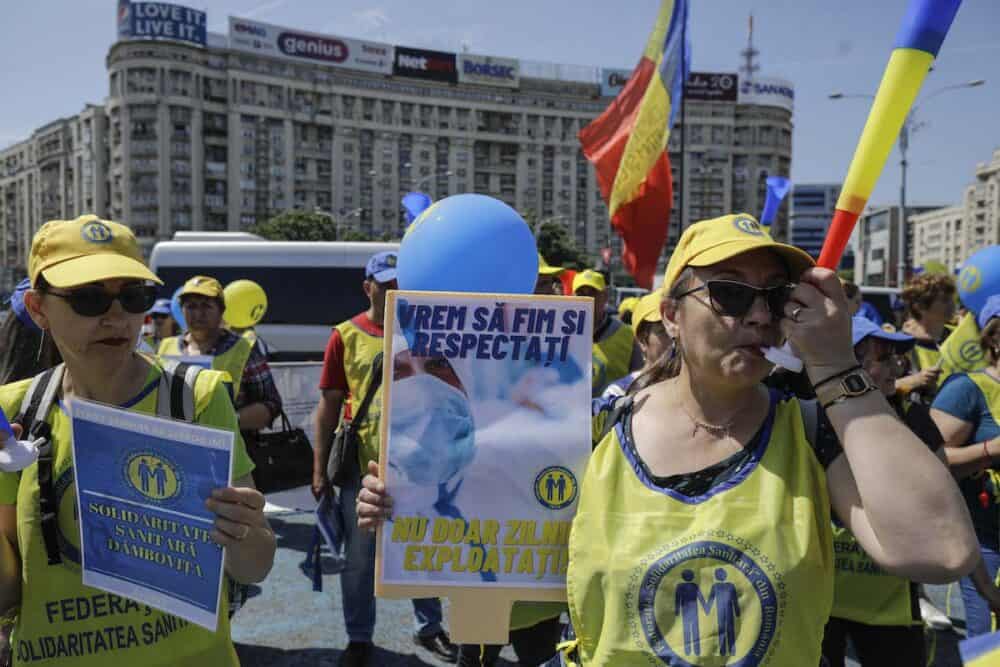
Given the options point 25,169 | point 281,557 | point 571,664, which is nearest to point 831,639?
point 571,664

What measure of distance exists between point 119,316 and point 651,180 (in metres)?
5.45

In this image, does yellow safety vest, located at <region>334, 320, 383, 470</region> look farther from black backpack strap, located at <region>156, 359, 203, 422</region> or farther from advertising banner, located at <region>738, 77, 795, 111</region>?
advertising banner, located at <region>738, 77, 795, 111</region>

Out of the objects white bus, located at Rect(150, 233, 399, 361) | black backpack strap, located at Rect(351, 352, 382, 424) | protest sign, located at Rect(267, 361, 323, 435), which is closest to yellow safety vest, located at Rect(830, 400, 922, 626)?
black backpack strap, located at Rect(351, 352, 382, 424)

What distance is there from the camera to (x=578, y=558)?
1.66m

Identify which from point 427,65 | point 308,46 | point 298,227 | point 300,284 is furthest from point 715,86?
point 300,284

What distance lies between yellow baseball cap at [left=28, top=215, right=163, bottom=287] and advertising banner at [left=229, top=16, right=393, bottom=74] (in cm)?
8699

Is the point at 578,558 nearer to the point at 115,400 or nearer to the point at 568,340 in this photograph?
the point at 568,340

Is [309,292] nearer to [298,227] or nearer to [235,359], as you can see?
[235,359]

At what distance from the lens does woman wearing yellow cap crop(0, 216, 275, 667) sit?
1.84 meters

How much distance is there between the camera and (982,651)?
1220mm

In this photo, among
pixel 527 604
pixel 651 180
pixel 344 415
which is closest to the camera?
pixel 527 604

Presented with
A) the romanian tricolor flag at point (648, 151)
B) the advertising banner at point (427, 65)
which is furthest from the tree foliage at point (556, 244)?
the romanian tricolor flag at point (648, 151)

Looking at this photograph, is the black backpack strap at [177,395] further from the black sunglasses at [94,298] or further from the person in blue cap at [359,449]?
the person in blue cap at [359,449]

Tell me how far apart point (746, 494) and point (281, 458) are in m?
3.93
